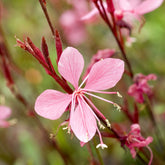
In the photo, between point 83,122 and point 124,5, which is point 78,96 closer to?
point 83,122

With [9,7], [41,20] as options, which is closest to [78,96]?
[41,20]

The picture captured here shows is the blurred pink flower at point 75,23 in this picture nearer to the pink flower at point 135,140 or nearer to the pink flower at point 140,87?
the pink flower at point 140,87

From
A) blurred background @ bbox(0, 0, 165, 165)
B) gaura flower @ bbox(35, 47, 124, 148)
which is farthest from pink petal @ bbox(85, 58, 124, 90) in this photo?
blurred background @ bbox(0, 0, 165, 165)

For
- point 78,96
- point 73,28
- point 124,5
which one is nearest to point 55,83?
point 73,28

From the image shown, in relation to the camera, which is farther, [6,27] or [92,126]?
[6,27]

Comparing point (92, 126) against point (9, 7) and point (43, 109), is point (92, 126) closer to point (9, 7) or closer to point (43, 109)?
point (43, 109)

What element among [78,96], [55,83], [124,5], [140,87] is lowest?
[55,83]
